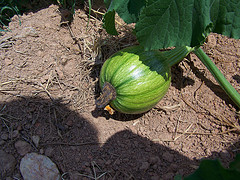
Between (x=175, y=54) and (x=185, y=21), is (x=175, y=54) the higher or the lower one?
the lower one

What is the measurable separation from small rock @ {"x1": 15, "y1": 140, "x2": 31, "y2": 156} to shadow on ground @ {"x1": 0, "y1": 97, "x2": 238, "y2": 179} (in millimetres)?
35

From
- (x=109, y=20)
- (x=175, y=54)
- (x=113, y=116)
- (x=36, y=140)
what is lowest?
(x=36, y=140)

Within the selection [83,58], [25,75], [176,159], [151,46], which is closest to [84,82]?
[83,58]

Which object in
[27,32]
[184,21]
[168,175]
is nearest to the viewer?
[184,21]

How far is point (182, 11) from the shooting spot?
5.38 feet

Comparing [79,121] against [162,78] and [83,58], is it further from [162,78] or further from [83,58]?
[162,78]

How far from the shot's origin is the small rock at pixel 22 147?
2.10 meters

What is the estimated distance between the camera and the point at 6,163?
2021mm

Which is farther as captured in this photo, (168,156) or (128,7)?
(168,156)

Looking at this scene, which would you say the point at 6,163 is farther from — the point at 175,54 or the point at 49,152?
the point at 175,54

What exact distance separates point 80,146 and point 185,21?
1548 mm

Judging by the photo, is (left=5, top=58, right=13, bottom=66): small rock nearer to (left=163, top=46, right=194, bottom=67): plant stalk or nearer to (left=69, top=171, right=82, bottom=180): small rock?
(left=69, top=171, right=82, bottom=180): small rock

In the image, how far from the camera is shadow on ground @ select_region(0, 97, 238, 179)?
Result: 202 cm

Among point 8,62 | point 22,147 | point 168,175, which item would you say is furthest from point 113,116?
point 8,62
